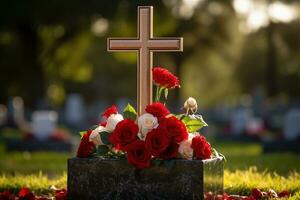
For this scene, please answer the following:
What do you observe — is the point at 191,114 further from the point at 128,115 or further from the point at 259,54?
the point at 259,54

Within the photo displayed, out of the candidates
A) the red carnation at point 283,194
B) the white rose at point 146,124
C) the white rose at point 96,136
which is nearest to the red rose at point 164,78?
the white rose at point 146,124

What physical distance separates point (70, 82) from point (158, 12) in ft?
89.7

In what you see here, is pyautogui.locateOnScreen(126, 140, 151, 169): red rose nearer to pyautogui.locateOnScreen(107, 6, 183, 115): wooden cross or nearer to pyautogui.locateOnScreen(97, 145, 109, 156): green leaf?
pyautogui.locateOnScreen(97, 145, 109, 156): green leaf

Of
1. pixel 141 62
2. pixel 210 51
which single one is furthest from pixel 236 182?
pixel 210 51

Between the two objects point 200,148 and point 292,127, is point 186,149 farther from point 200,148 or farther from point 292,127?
point 292,127

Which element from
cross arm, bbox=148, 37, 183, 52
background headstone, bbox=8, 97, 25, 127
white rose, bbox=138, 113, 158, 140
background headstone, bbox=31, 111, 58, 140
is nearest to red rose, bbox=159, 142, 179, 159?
white rose, bbox=138, 113, 158, 140

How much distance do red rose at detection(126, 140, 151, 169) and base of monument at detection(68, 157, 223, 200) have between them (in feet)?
0.37

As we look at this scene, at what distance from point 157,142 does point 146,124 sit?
0.23 metres

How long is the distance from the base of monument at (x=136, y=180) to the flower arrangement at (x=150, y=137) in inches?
4.9

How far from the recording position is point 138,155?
620 centimetres

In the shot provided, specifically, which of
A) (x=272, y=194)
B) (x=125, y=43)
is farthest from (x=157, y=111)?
(x=272, y=194)

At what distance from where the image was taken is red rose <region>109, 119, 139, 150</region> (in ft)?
20.6

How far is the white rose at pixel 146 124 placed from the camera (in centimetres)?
636

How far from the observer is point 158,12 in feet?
128
